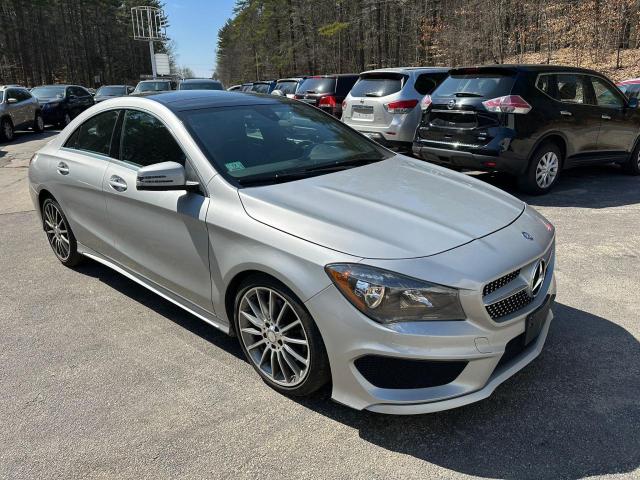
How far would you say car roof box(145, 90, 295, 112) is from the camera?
3674 mm

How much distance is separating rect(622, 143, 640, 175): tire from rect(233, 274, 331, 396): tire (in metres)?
7.75

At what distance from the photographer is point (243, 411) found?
9.20 ft

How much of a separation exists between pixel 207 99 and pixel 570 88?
5642 mm

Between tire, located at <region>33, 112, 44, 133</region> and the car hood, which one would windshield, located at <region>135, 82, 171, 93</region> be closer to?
tire, located at <region>33, 112, 44, 133</region>

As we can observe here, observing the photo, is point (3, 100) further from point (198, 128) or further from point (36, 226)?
point (198, 128)

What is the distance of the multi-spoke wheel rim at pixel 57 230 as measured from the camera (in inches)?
188

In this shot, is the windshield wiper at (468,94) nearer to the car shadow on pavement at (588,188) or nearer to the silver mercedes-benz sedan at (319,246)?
the car shadow on pavement at (588,188)

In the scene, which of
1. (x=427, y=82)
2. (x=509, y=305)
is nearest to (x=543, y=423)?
(x=509, y=305)

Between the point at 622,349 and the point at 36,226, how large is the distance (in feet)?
21.0

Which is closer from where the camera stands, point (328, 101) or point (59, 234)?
point (59, 234)

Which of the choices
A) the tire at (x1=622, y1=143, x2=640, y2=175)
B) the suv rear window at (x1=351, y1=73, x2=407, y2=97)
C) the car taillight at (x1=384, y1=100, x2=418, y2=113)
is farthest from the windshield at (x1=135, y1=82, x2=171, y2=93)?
the tire at (x1=622, y1=143, x2=640, y2=175)


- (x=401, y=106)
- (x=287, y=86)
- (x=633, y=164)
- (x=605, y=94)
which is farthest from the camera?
(x=287, y=86)

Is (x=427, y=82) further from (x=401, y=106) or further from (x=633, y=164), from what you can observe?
(x=633, y=164)

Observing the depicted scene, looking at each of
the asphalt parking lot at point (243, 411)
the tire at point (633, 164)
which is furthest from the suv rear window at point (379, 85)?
the asphalt parking lot at point (243, 411)
